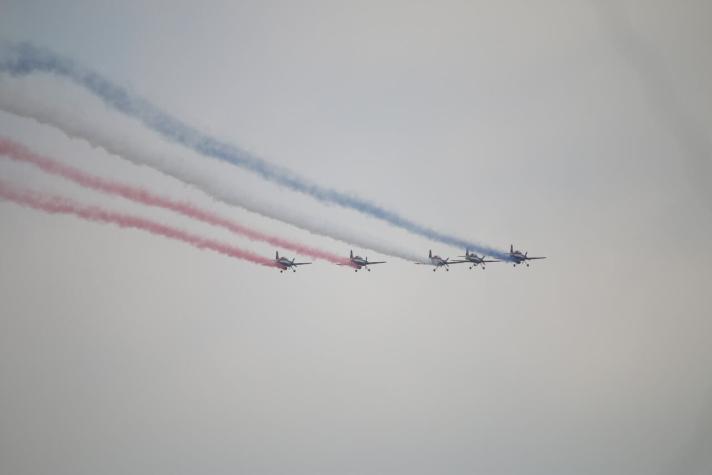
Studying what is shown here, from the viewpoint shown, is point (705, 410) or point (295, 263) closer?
point (295, 263)

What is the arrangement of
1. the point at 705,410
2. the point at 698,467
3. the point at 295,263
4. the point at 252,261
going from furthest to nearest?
the point at 698,467
the point at 705,410
the point at 295,263
the point at 252,261

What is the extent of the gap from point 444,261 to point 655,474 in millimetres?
49497

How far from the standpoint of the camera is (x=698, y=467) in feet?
290

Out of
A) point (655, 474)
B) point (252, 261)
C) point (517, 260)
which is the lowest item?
point (655, 474)

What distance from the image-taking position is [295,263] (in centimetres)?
5966

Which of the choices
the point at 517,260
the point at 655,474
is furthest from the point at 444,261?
the point at 655,474

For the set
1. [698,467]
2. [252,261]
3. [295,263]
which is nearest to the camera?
[252,261]

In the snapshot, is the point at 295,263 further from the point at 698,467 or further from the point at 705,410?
the point at 698,467

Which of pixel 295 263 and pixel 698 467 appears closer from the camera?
pixel 295 263

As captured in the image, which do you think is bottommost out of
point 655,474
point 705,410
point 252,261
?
point 655,474

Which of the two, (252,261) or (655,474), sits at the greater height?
(252,261)

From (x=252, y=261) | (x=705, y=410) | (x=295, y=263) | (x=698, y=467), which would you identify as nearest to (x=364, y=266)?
(x=295, y=263)

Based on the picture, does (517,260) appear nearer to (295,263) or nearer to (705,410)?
(295,263)

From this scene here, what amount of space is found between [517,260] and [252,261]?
74.7ft
